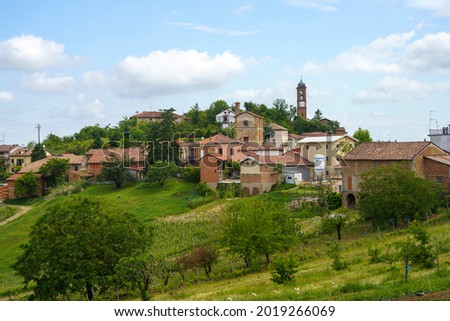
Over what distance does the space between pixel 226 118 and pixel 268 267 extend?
6394 cm

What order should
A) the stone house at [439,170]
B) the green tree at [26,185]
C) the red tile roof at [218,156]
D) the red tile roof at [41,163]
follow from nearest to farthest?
the stone house at [439,170] < the red tile roof at [218,156] < the green tree at [26,185] < the red tile roof at [41,163]

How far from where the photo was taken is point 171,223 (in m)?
42.6

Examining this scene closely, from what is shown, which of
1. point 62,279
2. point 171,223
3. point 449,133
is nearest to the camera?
point 62,279

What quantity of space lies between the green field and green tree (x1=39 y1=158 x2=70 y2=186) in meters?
11.5

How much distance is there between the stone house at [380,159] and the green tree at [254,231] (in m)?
11.8

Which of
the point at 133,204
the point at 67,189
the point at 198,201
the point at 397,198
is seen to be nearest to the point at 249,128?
the point at 198,201

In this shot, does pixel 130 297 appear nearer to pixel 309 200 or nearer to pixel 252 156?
pixel 309 200

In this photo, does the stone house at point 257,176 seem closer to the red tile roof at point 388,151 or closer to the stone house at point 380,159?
the stone house at point 380,159

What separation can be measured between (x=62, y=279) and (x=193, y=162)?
135 ft

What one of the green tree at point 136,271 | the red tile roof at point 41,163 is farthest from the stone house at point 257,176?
the green tree at point 136,271

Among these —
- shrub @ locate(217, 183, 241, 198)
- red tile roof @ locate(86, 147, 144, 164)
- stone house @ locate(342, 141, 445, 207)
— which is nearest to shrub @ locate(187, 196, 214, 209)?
shrub @ locate(217, 183, 241, 198)

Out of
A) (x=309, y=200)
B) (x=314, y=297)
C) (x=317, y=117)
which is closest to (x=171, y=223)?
(x=309, y=200)

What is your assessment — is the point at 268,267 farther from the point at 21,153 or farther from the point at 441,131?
the point at 21,153

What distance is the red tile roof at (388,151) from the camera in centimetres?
3809
